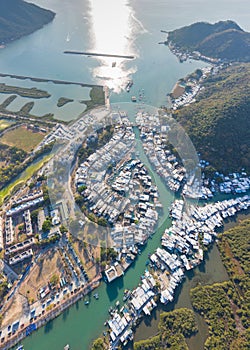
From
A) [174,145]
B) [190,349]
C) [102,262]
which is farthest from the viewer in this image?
[174,145]

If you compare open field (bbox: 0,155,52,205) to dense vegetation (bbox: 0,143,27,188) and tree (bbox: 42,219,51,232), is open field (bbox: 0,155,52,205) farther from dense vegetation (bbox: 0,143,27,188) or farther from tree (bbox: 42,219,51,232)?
tree (bbox: 42,219,51,232)

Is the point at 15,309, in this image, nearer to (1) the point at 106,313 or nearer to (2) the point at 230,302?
(1) the point at 106,313

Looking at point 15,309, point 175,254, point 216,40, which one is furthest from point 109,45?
point 15,309

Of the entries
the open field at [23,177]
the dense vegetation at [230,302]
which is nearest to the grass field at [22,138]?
the open field at [23,177]

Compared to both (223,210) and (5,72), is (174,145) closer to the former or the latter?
(223,210)

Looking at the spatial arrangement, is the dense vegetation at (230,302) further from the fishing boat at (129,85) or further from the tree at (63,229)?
the fishing boat at (129,85)

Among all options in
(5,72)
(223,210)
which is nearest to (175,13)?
(5,72)
